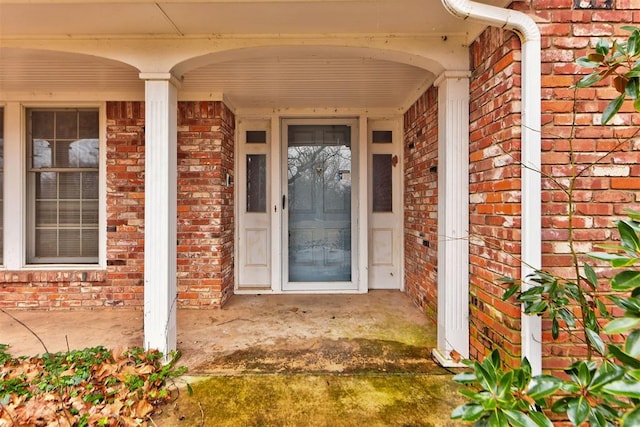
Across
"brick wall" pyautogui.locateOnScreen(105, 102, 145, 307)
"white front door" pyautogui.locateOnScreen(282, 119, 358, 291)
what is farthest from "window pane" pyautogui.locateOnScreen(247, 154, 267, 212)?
"brick wall" pyautogui.locateOnScreen(105, 102, 145, 307)

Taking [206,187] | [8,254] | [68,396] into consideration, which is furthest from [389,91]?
[8,254]

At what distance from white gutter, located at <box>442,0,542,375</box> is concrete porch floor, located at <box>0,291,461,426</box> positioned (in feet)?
2.13

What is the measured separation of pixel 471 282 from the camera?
2.30 metres

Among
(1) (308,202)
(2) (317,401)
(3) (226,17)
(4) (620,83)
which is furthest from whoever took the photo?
(1) (308,202)

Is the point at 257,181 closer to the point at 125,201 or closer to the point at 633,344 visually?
the point at 125,201

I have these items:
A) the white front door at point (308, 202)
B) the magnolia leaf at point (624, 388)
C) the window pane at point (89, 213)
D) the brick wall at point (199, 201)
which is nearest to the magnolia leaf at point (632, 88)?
the magnolia leaf at point (624, 388)

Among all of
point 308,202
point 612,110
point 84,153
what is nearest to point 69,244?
point 84,153

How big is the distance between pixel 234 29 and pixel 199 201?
1915mm

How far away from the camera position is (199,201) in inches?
141

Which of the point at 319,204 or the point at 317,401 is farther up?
the point at 319,204

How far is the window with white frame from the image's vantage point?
363 cm

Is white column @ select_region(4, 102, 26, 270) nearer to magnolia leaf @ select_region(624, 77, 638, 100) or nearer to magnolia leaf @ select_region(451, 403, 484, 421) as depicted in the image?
magnolia leaf @ select_region(451, 403, 484, 421)

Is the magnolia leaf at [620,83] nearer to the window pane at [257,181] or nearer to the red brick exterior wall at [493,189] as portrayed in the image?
the red brick exterior wall at [493,189]

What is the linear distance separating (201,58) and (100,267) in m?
2.66
